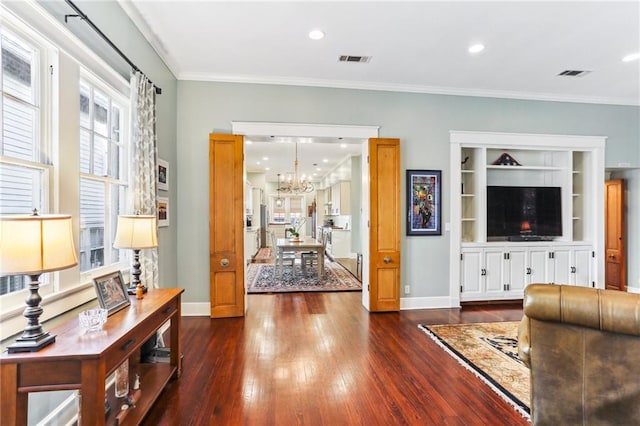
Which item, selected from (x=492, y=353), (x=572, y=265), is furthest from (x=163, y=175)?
(x=572, y=265)

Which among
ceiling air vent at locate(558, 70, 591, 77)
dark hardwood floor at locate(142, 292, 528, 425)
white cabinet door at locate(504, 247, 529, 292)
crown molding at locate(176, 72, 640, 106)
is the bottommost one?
dark hardwood floor at locate(142, 292, 528, 425)

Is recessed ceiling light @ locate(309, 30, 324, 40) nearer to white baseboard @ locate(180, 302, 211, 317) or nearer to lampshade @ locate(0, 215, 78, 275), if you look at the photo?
lampshade @ locate(0, 215, 78, 275)

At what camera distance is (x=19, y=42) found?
1.72m

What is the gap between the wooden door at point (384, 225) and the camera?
432cm

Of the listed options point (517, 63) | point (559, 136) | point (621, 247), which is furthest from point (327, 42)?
point (621, 247)

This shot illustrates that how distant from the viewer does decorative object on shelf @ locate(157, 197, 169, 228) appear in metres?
3.55

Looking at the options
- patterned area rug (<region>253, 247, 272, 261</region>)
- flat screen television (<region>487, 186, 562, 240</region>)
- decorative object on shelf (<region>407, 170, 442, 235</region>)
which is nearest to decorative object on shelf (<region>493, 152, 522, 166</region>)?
flat screen television (<region>487, 186, 562, 240</region>)

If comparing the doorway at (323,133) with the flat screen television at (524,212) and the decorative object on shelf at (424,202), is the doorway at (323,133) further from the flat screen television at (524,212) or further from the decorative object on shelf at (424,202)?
the flat screen television at (524,212)

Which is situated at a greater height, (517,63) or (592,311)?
(517,63)

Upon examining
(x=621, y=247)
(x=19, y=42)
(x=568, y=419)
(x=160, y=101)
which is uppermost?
(x=160, y=101)

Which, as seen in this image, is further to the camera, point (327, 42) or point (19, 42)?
point (327, 42)

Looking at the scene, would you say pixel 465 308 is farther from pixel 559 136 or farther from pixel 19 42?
pixel 19 42

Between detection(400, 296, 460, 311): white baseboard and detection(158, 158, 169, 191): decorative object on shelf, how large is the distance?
3557 millimetres

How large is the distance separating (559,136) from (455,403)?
4.62 m
